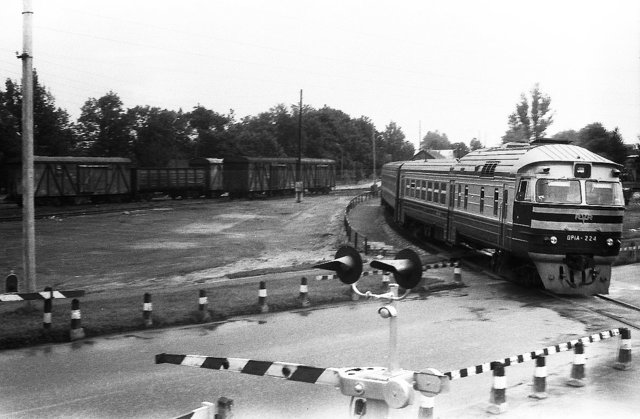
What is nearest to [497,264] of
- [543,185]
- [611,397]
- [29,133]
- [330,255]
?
A: [543,185]

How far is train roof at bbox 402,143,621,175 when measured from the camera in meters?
16.0

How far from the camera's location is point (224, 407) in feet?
19.0

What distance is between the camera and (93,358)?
37.8ft

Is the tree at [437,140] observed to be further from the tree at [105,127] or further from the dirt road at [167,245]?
the dirt road at [167,245]

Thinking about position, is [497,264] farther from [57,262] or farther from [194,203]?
[194,203]

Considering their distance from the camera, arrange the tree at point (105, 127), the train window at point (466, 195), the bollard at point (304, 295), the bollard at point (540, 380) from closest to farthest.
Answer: the bollard at point (540, 380) < the bollard at point (304, 295) < the train window at point (466, 195) < the tree at point (105, 127)

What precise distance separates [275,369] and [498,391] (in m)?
3.42

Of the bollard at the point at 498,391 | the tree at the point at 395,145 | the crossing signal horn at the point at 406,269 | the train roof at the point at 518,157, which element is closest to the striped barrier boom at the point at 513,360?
the bollard at the point at 498,391

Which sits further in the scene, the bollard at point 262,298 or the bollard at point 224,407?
the bollard at point 262,298

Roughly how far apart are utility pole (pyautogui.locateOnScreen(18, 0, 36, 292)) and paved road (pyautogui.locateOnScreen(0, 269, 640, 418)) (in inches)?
110

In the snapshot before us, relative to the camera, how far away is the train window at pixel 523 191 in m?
16.1

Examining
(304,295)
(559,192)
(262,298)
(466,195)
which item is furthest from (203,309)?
(466,195)

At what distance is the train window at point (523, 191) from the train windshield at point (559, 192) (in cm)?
34

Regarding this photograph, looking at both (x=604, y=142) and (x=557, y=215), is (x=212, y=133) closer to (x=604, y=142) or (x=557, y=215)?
(x=604, y=142)
